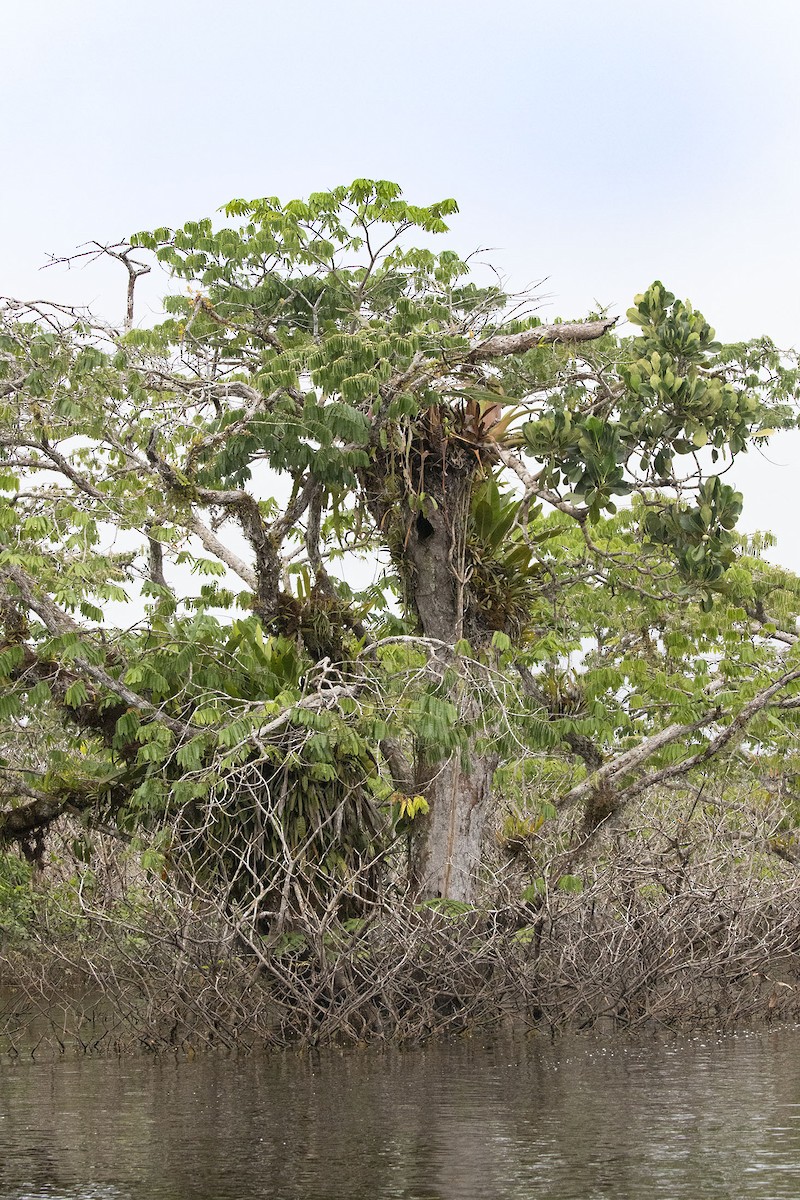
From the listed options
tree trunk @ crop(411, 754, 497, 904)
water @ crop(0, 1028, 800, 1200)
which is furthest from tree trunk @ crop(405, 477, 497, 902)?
water @ crop(0, 1028, 800, 1200)

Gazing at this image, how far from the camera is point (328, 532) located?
19328 mm

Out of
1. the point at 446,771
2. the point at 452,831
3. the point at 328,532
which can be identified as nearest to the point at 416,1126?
the point at 452,831

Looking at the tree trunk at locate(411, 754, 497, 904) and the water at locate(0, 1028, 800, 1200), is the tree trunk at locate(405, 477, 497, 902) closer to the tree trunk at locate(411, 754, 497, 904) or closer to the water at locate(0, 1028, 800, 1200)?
the tree trunk at locate(411, 754, 497, 904)

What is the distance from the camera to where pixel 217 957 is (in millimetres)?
13906

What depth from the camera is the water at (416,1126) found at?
7375mm

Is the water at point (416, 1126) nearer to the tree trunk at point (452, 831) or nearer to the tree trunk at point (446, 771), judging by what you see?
the tree trunk at point (452, 831)

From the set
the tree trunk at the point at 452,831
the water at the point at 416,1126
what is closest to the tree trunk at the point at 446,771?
the tree trunk at the point at 452,831

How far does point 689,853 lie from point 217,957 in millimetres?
5718

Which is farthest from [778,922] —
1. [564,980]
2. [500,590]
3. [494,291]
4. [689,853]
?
[494,291]

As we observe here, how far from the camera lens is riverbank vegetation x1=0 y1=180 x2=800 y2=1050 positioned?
1378 cm

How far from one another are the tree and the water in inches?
94.1

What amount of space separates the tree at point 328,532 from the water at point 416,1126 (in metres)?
2.39

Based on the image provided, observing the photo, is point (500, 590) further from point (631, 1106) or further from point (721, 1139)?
point (721, 1139)

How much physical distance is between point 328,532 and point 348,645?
11.5 ft
